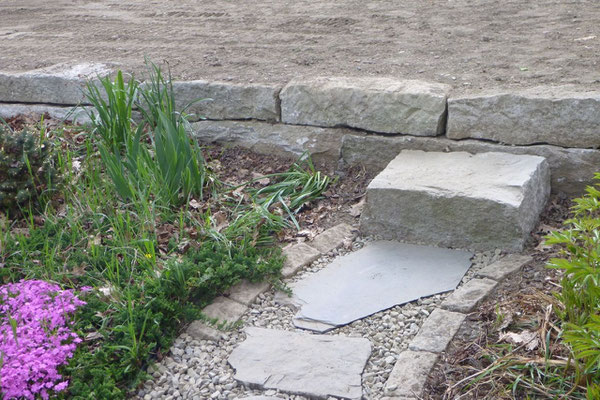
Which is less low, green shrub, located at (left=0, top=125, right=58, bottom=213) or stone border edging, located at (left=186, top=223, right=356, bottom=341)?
green shrub, located at (left=0, top=125, right=58, bottom=213)

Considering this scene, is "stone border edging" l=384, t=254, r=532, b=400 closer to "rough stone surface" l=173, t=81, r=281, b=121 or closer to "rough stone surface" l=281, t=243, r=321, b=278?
"rough stone surface" l=281, t=243, r=321, b=278

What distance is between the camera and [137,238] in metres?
3.60

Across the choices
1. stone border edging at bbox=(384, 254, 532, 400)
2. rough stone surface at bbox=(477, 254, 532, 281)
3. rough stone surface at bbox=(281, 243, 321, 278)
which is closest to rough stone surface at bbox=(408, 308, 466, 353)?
stone border edging at bbox=(384, 254, 532, 400)

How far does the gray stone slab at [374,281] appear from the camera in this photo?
10.7ft

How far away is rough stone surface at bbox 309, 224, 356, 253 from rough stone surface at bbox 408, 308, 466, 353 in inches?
34.1

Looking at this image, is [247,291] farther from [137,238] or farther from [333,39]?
[333,39]

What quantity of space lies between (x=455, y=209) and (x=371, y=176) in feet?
2.90

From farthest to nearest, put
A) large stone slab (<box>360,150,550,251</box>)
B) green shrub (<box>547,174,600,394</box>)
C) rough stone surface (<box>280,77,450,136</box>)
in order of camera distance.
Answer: rough stone surface (<box>280,77,450,136</box>) → large stone slab (<box>360,150,550,251</box>) → green shrub (<box>547,174,600,394</box>)

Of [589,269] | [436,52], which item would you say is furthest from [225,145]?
[589,269]

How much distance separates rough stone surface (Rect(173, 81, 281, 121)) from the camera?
4.66 metres

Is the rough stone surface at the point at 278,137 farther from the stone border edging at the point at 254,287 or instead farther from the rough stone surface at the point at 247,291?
the rough stone surface at the point at 247,291

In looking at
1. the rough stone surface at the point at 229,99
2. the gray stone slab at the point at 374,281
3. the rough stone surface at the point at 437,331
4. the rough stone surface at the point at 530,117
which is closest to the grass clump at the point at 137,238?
the gray stone slab at the point at 374,281

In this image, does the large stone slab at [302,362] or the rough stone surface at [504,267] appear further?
the rough stone surface at [504,267]

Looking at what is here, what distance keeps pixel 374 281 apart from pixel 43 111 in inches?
121
